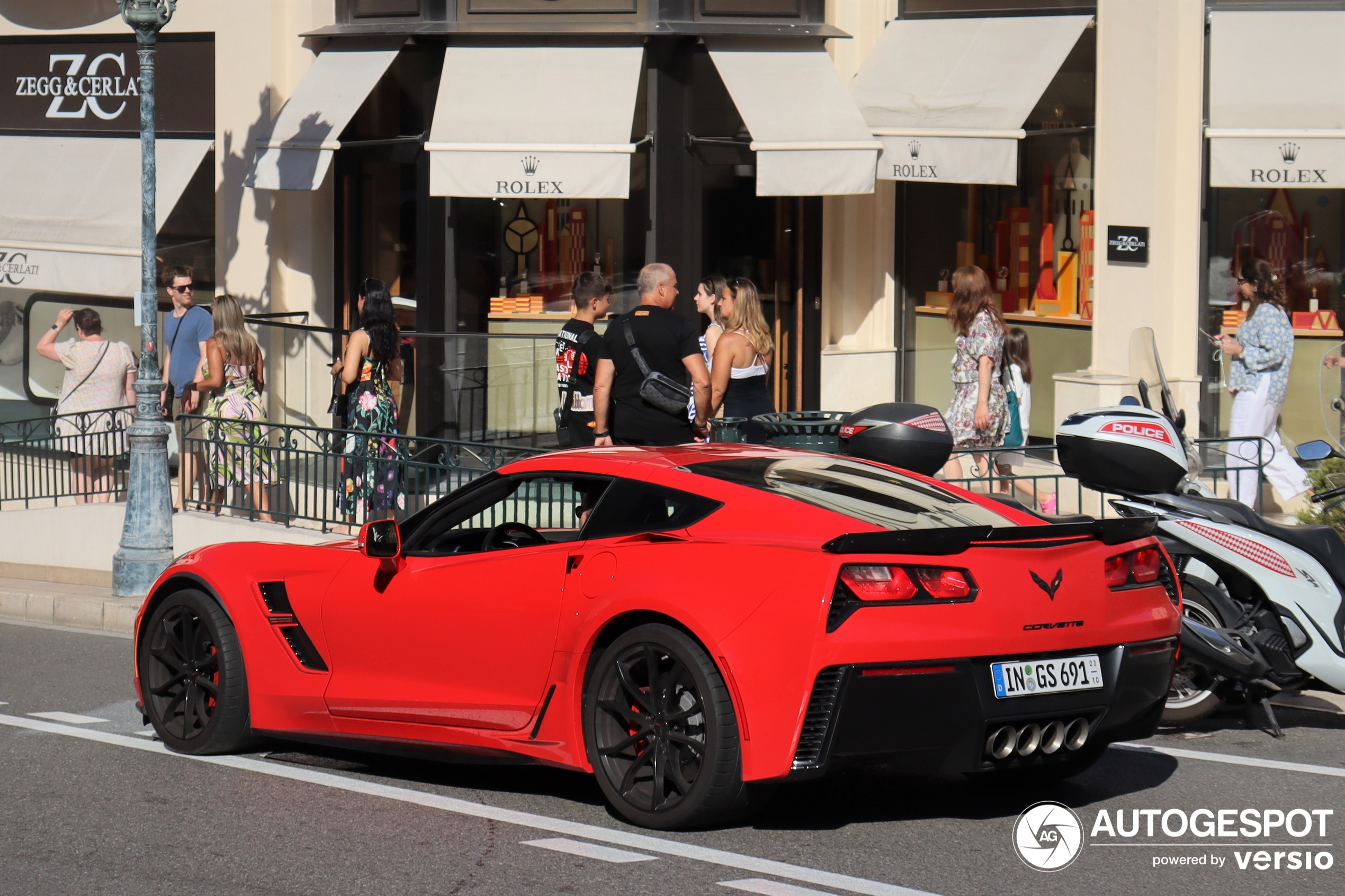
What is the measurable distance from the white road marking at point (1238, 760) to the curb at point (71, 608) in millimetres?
6468

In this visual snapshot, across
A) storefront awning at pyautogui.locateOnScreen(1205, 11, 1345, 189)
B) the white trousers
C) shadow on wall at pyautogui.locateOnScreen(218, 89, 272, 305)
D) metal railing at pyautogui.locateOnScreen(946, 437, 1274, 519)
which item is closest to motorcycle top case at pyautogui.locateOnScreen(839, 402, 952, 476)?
metal railing at pyautogui.locateOnScreen(946, 437, 1274, 519)

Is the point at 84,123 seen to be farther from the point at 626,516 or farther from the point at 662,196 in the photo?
the point at 626,516

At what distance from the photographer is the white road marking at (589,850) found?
545 centimetres

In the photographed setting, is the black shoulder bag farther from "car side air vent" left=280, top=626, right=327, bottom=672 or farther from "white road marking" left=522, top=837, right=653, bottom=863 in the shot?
"white road marking" left=522, top=837, right=653, bottom=863

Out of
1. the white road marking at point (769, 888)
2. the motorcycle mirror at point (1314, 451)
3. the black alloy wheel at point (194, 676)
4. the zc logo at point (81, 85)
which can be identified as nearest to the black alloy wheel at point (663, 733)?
the white road marking at point (769, 888)

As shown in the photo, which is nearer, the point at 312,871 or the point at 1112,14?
the point at 312,871

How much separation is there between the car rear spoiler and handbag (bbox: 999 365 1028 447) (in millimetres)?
7087

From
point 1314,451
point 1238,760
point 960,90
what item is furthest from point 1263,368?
point 1238,760

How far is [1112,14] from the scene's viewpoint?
14258 mm

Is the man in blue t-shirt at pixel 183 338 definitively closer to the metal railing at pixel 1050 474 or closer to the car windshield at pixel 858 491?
the metal railing at pixel 1050 474

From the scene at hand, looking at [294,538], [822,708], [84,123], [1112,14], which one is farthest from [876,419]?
[84,123]

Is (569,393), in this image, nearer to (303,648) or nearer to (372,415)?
(372,415)

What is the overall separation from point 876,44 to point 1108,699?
11738 millimetres

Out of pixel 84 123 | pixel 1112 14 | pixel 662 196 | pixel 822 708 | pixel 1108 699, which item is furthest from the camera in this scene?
pixel 84 123
